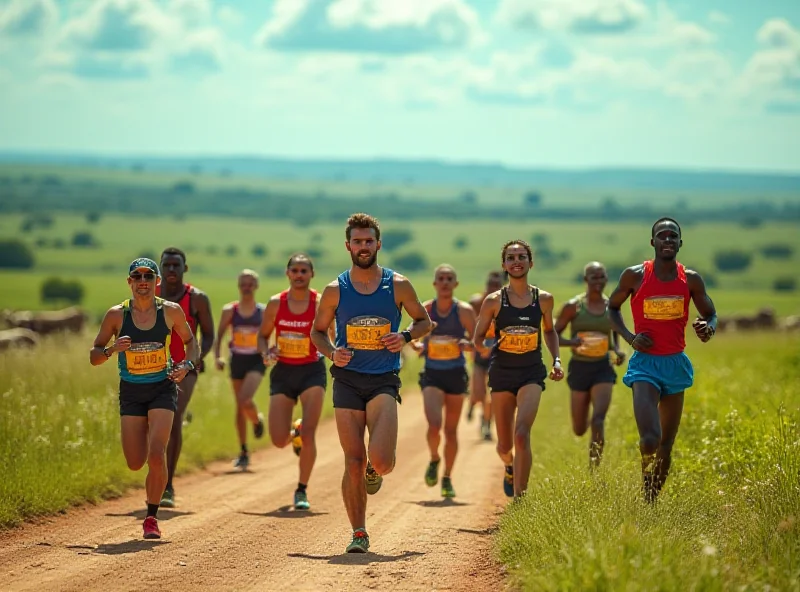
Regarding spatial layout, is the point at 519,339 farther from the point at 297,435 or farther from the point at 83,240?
the point at 83,240

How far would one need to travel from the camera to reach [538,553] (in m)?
9.34

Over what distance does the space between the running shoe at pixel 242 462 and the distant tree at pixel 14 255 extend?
108 meters

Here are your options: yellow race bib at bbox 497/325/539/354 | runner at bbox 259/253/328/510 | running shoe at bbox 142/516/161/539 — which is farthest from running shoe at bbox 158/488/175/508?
yellow race bib at bbox 497/325/539/354

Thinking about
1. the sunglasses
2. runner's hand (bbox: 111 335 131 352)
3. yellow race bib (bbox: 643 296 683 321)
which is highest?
the sunglasses

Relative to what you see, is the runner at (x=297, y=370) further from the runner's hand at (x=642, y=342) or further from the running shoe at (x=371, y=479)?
the runner's hand at (x=642, y=342)

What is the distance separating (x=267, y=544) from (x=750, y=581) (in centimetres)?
480

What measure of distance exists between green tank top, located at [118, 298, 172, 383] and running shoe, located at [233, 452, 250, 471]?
6.12m

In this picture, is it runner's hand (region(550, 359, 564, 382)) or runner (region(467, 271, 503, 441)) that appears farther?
runner (region(467, 271, 503, 441))

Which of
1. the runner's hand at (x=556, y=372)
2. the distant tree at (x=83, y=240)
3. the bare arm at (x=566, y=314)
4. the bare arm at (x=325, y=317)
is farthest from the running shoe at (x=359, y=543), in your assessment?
the distant tree at (x=83, y=240)

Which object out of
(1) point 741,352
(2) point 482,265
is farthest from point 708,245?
(1) point 741,352

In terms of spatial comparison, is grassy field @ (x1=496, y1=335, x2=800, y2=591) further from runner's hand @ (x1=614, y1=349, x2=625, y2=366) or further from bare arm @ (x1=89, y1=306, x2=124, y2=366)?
bare arm @ (x1=89, y1=306, x2=124, y2=366)

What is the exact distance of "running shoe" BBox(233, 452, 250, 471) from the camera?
685 inches

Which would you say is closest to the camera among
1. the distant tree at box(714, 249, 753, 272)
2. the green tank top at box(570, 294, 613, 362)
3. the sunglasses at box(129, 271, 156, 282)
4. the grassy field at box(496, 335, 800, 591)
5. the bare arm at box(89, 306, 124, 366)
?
the grassy field at box(496, 335, 800, 591)

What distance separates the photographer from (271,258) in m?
158
